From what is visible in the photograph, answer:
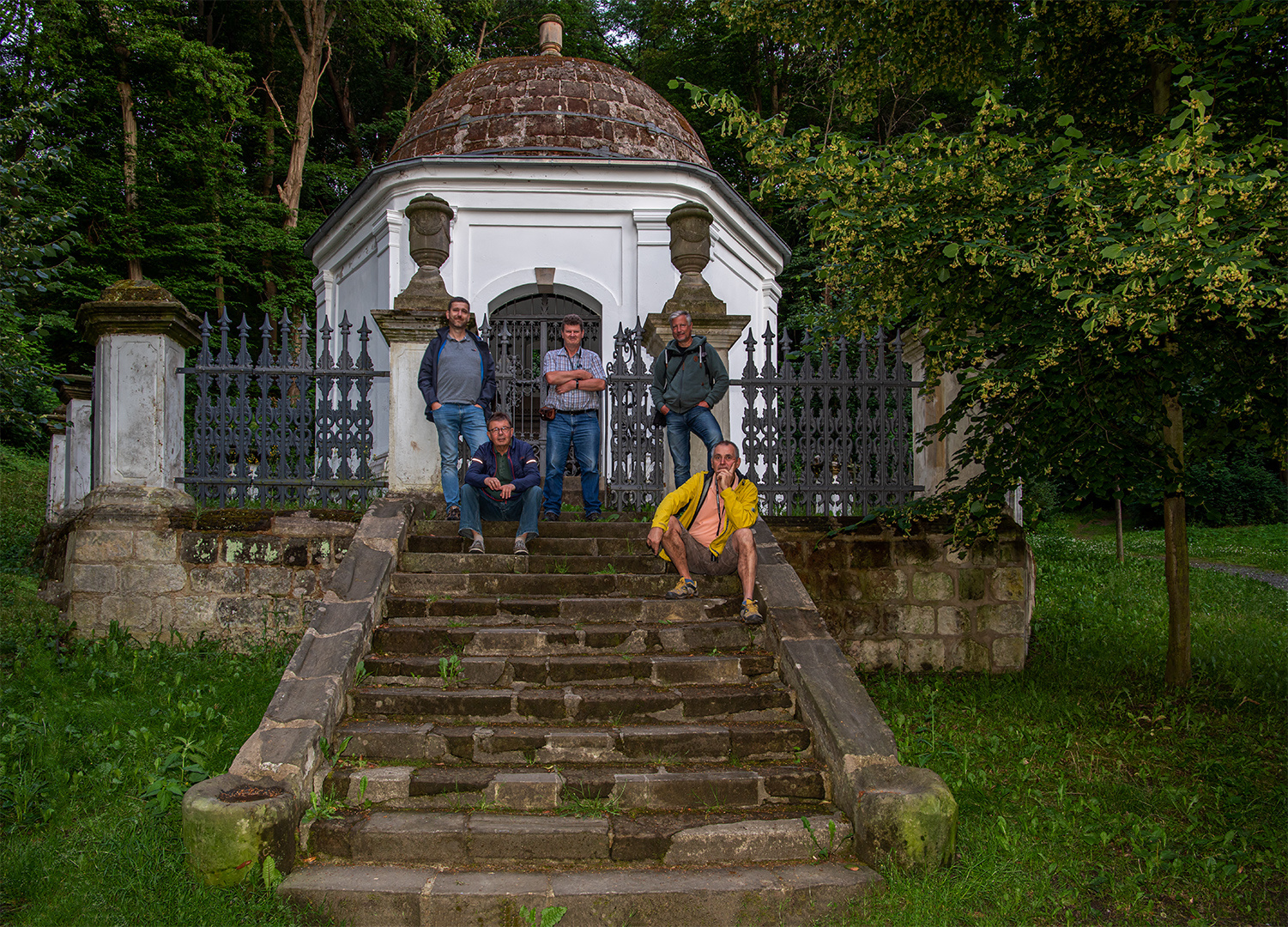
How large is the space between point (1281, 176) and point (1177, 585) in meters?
3.02

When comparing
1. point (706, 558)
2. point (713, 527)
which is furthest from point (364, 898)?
point (713, 527)

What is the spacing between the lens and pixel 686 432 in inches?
263

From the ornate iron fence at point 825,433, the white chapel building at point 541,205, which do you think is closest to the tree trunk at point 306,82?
the white chapel building at point 541,205

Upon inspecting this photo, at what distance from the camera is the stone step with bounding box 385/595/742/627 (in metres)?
5.54

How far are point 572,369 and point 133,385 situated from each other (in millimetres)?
3423

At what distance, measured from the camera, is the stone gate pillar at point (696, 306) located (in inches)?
276

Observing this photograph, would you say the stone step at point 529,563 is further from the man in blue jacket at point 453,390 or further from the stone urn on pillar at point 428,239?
the stone urn on pillar at point 428,239

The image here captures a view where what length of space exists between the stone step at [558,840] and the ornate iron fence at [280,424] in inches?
142

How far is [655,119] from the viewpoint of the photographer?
1282cm

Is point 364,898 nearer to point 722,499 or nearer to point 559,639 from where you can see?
point 559,639

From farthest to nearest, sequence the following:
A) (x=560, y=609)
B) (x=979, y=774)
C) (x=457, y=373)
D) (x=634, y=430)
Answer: (x=634, y=430) → (x=457, y=373) → (x=560, y=609) → (x=979, y=774)

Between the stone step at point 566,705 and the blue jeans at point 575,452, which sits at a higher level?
the blue jeans at point 575,452

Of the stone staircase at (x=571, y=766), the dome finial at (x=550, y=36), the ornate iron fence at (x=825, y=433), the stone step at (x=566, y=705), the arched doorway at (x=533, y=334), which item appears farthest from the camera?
the dome finial at (x=550, y=36)

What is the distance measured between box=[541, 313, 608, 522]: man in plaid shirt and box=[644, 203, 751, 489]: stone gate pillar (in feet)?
2.01
